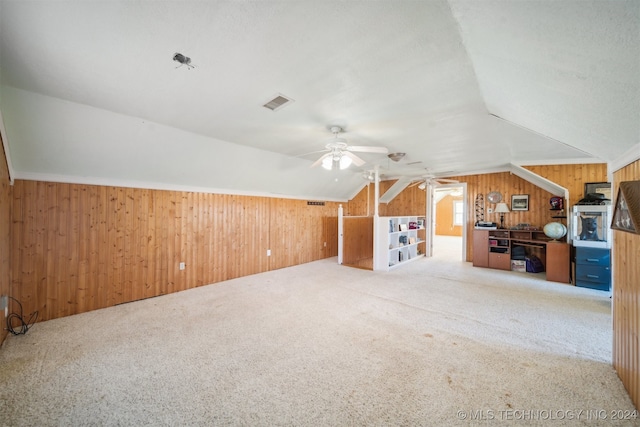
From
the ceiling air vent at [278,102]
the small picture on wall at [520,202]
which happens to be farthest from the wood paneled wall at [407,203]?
the ceiling air vent at [278,102]

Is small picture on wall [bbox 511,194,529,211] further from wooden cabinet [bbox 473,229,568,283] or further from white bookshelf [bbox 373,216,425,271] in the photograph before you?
white bookshelf [bbox 373,216,425,271]

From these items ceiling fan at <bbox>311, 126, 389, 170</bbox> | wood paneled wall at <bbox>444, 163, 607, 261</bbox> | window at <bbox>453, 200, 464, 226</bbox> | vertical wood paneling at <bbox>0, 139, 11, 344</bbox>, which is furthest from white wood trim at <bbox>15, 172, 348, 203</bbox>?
window at <bbox>453, 200, 464, 226</bbox>

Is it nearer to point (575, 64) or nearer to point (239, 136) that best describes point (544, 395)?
point (575, 64)

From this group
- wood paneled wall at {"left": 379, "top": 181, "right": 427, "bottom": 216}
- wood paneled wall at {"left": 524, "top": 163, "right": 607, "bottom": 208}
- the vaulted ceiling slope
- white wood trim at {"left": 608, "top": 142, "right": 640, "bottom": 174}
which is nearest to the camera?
the vaulted ceiling slope

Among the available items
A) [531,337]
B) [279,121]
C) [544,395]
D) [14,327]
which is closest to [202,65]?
[279,121]

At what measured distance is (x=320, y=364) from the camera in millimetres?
2254

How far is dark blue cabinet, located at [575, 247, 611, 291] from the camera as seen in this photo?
4.38 metres

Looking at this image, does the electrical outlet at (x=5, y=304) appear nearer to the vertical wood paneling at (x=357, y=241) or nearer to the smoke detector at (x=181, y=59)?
the smoke detector at (x=181, y=59)

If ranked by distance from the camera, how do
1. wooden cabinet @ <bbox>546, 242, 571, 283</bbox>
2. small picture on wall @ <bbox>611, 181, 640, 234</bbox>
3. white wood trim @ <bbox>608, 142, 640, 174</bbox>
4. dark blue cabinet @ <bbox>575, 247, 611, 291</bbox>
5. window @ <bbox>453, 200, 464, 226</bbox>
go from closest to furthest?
small picture on wall @ <bbox>611, 181, 640, 234</bbox>, white wood trim @ <bbox>608, 142, 640, 174</bbox>, dark blue cabinet @ <bbox>575, 247, 611, 291</bbox>, wooden cabinet @ <bbox>546, 242, 571, 283</bbox>, window @ <bbox>453, 200, 464, 226</bbox>

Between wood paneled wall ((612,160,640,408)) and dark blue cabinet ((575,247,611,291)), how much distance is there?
3.20m

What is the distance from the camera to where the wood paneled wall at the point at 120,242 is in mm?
3137

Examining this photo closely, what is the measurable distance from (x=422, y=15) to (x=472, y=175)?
668 cm

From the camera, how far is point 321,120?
310cm

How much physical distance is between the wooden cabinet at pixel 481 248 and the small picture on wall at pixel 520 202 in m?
1.01
